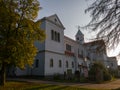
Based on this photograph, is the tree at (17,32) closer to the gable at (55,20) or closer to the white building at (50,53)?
the white building at (50,53)

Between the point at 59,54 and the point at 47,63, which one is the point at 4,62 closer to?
the point at 47,63

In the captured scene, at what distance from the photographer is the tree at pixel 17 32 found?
15.9 meters

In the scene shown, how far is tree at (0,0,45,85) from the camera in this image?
15.9 meters

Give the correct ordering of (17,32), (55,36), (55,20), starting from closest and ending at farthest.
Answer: (17,32) < (55,36) < (55,20)

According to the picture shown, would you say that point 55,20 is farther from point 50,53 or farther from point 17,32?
point 17,32

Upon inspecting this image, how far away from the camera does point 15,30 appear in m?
17.0

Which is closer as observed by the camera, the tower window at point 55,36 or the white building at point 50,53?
the white building at point 50,53

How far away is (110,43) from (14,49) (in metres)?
9.62

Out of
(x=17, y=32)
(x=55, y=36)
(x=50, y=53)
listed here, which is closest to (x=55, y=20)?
(x=55, y=36)

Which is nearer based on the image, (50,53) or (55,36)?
(50,53)

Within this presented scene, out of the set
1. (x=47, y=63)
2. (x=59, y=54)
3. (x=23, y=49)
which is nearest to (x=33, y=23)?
(x=23, y=49)

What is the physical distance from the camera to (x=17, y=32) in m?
17.0

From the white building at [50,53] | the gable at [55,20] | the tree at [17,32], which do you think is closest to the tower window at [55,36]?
the white building at [50,53]

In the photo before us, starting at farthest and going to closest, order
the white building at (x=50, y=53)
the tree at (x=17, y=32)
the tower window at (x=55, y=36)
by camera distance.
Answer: the tower window at (x=55, y=36) < the white building at (x=50, y=53) < the tree at (x=17, y=32)
